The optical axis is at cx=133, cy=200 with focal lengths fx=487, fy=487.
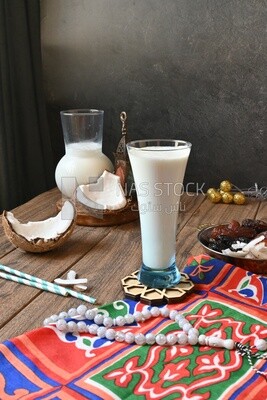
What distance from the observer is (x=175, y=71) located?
68.7 inches

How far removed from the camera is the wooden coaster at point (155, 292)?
0.78 m

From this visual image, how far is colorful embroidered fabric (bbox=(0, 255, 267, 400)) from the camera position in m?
0.56

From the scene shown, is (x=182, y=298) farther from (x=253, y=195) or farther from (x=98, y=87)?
(x=98, y=87)

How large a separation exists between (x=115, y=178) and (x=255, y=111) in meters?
0.67

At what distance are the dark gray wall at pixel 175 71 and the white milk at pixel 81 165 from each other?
0.50 metres

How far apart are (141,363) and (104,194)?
0.70 meters

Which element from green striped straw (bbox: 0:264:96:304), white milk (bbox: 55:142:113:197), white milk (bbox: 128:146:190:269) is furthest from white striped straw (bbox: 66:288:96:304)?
white milk (bbox: 55:142:113:197)

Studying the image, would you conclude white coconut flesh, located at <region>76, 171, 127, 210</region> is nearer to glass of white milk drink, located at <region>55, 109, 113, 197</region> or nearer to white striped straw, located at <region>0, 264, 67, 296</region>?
glass of white milk drink, located at <region>55, 109, 113, 197</region>

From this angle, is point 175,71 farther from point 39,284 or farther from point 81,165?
point 39,284

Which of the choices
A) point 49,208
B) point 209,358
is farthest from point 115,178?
point 209,358

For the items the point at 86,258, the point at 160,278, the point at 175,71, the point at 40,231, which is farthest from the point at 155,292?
the point at 175,71

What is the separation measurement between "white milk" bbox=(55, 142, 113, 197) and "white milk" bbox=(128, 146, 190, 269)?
546mm

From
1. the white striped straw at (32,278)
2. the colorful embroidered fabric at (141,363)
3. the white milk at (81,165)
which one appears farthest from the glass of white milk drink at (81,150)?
the colorful embroidered fabric at (141,363)

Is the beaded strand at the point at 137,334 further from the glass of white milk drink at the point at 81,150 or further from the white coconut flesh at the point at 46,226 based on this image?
the glass of white milk drink at the point at 81,150
